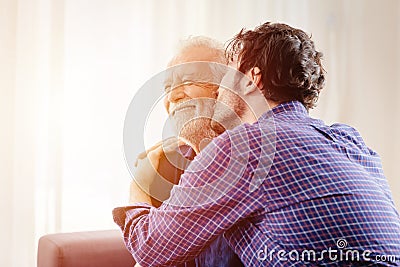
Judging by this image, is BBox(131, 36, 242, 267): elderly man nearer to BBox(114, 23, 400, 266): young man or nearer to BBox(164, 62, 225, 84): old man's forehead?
BBox(164, 62, 225, 84): old man's forehead

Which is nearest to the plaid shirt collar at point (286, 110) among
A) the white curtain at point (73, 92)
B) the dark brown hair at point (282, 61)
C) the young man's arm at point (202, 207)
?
the dark brown hair at point (282, 61)

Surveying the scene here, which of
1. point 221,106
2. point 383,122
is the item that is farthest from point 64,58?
point 383,122

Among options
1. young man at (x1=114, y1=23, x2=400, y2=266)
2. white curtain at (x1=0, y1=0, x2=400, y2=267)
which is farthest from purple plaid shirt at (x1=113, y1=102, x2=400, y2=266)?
white curtain at (x1=0, y1=0, x2=400, y2=267)

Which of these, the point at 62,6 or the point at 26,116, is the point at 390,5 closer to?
the point at 62,6

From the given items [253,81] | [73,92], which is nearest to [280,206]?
[253,81]

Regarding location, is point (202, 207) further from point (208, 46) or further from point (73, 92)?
point (73, 92)

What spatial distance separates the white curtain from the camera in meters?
1.96

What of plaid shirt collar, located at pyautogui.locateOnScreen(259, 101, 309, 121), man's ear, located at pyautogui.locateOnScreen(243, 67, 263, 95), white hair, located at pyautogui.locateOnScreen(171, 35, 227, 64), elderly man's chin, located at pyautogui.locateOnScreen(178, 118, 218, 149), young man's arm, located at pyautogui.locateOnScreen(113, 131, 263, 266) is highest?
white hair, located at pyautogui.locateOnScreen(171, 35, 227, 64)

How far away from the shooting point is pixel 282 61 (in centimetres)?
110

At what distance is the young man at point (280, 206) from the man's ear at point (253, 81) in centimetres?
9

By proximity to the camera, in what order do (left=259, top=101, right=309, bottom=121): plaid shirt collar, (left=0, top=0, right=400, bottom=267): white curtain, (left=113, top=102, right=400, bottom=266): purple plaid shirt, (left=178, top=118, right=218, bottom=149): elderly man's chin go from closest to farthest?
1. (left=113, top=102, right=400, bottom=266): purple plaid shirt
2. (left=259, top=101, right=309, bottom=121): plaid shirt collar
3. (left=178, top=118, right=218, bottom=149): elderly man's chin
4. (left=0, top=0, right=400, bottom=267): white curtain

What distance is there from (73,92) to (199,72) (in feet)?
3.09

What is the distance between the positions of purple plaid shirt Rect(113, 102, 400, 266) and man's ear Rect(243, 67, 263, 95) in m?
0.13

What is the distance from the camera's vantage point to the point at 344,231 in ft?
3.06
